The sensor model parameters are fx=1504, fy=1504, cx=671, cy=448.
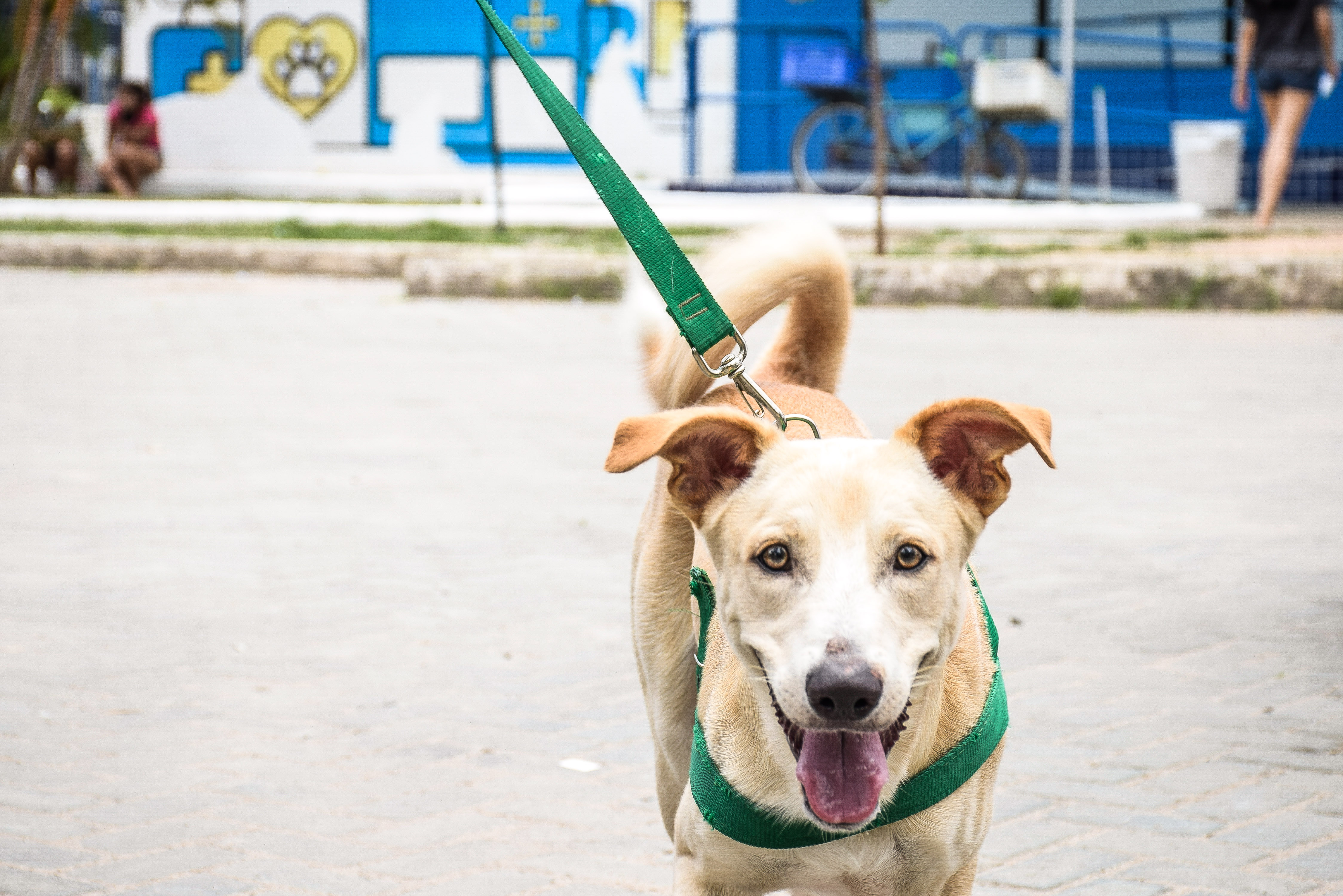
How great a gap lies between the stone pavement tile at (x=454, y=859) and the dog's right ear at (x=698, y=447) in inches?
40.6

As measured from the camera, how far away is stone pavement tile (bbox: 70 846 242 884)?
2930mm

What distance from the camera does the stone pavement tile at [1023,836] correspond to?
309 cm

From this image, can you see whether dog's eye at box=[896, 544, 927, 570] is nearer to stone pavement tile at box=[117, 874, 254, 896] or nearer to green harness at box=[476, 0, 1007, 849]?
green harness at box=[476, 0, 1007, 849]

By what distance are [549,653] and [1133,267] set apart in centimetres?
784

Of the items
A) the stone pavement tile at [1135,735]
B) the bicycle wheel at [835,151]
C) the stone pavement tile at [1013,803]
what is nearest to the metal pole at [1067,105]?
the bicycle wheel at [835,151]

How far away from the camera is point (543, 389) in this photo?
27.9 ft

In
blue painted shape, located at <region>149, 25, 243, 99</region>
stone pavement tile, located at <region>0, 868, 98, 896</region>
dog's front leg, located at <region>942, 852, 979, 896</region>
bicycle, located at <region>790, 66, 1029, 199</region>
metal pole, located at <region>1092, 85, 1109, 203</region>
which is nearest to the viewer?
dog's front leg, located at <region>942, 852, 979, 896</region>

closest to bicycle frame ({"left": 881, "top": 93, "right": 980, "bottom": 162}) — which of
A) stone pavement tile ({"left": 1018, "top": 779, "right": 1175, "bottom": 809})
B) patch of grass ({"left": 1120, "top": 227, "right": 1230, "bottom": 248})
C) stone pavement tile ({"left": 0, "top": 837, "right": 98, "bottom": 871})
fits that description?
patch of grass ({"left": 1120, "top": 227, "right": 1230, "bottom": 248})

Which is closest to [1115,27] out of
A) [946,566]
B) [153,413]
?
[153,413]

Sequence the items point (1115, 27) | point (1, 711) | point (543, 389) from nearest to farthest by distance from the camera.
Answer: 1. point (1, 711)
2. point (543, 389)
3. point (1115, 27)

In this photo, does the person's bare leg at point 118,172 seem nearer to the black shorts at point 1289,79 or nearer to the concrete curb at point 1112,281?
→ the concrete curb at point 1112,281

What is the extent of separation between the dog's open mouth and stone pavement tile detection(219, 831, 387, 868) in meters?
1.24

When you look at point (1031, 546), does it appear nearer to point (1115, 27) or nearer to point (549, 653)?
point (549, 653)

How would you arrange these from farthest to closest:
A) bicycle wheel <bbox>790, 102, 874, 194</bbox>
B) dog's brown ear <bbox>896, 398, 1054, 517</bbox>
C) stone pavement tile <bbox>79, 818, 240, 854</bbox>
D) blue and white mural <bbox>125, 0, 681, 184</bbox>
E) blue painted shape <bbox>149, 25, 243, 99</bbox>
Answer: blue painted shape <bbox>149, 25, 243, 99</bbox> → blue and white mural <bbox>125, 0, 681, 184</bbox> → bicycle wheel <bbox>790, 102, 874, 194</bbox> → stone pavement tile <bbox>79, 818, 240, 854</bbox> → dog's brown ear <bbox>896, 398, 1054, 517</bbox>
